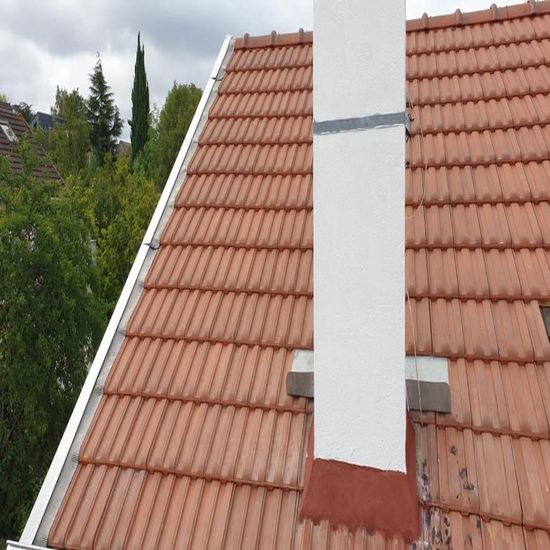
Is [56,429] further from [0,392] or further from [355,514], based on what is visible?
[355,514]

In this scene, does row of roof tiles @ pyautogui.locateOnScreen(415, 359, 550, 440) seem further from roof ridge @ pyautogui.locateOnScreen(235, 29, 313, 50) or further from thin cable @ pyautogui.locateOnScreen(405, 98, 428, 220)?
roof ridge @ pyautogui.locateOnScreen(235, 29, 313, 50)

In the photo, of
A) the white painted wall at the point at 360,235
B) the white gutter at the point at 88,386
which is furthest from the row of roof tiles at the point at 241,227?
the white painted wall at the point at 360,235

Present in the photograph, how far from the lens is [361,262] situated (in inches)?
61.7

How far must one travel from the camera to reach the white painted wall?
1.49 meters

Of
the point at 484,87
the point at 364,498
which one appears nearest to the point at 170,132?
the point at 484,87

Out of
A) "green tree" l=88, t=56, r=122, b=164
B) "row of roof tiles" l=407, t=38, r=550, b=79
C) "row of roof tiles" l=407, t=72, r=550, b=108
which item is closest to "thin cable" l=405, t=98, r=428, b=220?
"row of roof tiles" l=407, t=72, r=550, b=108

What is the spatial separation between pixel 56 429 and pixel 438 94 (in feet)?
17.0

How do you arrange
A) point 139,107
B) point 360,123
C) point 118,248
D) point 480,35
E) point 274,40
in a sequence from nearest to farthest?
point 360,123, point 480,35, point 274,40, point 118,248, point 139,107

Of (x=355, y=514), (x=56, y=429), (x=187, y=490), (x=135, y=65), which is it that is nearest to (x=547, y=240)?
(x=355, y=514)

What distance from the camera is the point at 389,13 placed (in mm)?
1469

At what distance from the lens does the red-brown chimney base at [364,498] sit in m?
1.68

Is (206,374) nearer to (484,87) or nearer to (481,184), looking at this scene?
(481,184)

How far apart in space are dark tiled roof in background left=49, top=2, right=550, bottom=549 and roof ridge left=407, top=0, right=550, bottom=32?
0.03 meters

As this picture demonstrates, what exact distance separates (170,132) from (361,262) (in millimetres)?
20507
